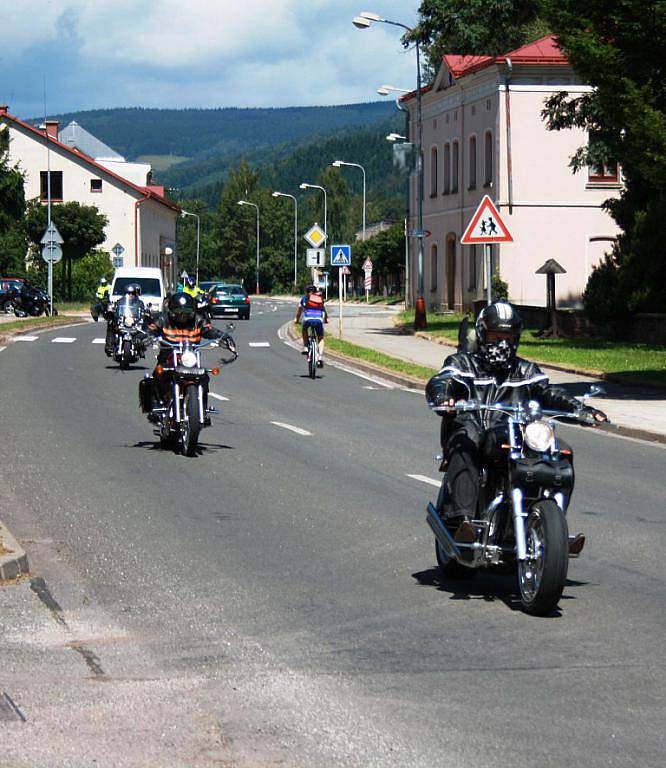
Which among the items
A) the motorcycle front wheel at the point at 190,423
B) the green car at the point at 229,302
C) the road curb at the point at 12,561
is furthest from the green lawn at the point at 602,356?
the green car at the point at 229,302

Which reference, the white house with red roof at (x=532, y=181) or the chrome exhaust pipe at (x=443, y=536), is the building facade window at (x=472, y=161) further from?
the chrome exhaust pipe at (x=443, y=536)

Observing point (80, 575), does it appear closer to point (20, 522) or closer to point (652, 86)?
point (20, 522)

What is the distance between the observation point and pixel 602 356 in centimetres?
3219

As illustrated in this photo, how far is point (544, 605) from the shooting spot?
25.1ft

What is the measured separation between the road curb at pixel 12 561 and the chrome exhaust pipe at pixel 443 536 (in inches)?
92.1

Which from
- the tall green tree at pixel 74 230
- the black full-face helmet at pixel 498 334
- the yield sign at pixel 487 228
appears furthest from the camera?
the tall green tree at pixel 74 230

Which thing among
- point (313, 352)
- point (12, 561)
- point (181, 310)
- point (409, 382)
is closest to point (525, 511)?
point (12, 561)

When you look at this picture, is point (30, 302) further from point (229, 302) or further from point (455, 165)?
point (455, 165)

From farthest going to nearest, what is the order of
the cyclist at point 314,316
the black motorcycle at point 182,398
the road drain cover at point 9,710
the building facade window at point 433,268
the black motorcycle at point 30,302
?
the building facade window at point 433,268, the black motorcycle at point 30,302, the cyclist at point 314,316, the black motorcycle at point 182,398, the road drain cover at point 9,710

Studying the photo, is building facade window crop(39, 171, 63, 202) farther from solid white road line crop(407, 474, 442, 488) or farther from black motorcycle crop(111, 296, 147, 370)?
solid white road line crop(407, 474, 442, 488)

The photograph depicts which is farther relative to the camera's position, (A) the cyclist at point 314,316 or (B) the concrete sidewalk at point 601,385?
(A) the cyclist at point 314,316

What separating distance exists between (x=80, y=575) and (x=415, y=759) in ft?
13.4

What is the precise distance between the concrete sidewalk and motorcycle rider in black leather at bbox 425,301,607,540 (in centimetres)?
1038

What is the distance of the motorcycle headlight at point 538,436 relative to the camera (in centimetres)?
767
